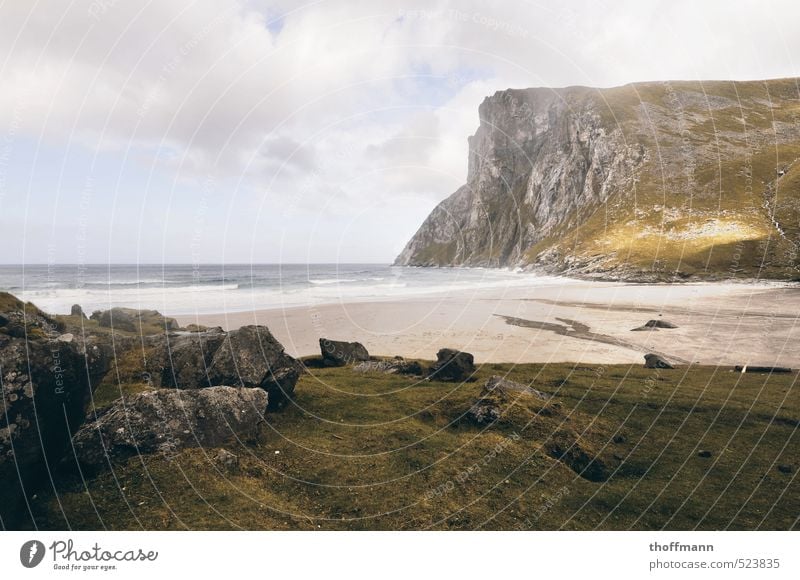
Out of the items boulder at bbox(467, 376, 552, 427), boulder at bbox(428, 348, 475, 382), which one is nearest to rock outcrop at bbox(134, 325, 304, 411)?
boulder at bbox(467, 376, 552, 427)

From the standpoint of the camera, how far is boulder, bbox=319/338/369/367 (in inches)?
689

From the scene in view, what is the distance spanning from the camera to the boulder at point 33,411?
21.1ft

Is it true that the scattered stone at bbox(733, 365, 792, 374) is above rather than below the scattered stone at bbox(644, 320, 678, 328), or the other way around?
below

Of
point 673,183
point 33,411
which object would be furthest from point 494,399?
point 673,183

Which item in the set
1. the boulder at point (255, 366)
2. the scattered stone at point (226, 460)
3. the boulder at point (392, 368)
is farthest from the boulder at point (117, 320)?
the scattered stone at point (226, 460)

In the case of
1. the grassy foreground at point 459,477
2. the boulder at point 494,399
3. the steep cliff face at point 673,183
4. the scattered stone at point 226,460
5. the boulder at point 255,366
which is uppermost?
the steep cliff face at point 673,183

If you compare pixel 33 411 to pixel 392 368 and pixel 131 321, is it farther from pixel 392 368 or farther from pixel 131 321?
pixel 131 321

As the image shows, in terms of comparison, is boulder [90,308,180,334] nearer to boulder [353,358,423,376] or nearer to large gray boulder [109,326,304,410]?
large gray boulder [109,326,304,410]

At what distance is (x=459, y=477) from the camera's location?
7.37 m

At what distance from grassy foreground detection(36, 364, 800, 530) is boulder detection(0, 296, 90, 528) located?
0.55m

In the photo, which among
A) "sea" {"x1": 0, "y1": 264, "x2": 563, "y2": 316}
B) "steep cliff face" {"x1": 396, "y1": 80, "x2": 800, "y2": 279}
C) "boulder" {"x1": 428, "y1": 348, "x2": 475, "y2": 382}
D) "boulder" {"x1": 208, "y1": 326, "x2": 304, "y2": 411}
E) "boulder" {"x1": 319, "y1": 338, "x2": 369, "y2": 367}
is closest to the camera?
"boulder" {"x1": 208, "y1": 326, "x2": 304, "y2": 411}

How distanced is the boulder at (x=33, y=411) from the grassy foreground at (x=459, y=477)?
547 mm

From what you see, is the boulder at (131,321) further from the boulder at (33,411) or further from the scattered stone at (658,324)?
the scattered stone at (658,324)
